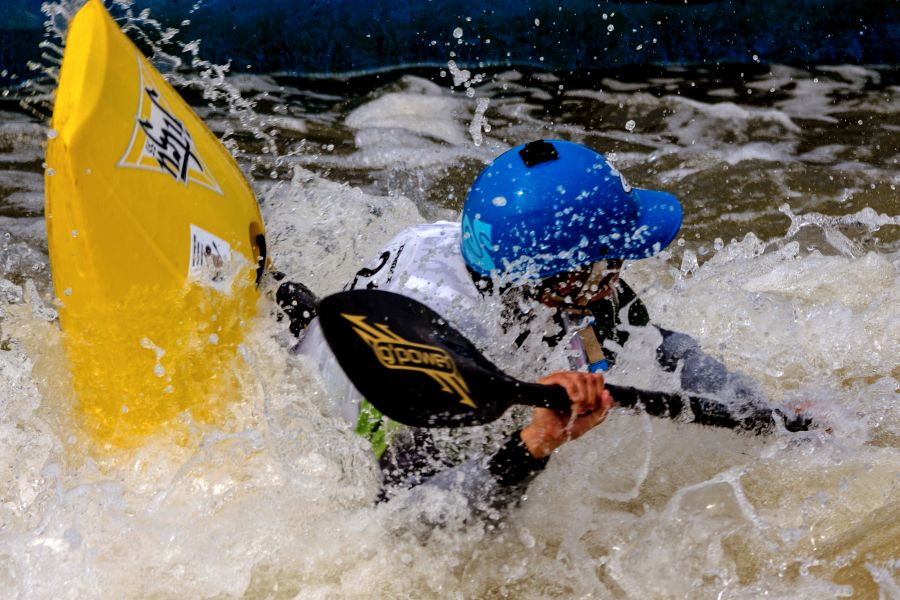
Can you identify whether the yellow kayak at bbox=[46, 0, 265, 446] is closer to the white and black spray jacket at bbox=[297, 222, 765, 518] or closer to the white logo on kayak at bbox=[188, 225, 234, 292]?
the white logo on kayak at bbox=[188, 225, 234, 292]

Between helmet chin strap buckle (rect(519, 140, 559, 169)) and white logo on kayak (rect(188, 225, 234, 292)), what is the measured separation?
3.06ft

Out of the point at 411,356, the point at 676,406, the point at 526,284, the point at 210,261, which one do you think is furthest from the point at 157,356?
the point at 676,406

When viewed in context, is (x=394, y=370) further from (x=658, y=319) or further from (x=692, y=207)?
(x=692, y=207)

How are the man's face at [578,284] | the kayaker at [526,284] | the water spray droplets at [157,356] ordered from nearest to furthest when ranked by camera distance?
the kayaker at [526,284] < the man's face at [578,284] < the water spray droplets at [157,356]

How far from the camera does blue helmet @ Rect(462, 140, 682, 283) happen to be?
2.27 m

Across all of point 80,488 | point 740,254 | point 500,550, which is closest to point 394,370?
point 500,550

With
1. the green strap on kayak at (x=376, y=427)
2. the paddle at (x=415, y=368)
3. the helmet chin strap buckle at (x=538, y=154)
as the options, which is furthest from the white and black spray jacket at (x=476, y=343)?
the helmet chin strap buckle at (x=538, y=154)

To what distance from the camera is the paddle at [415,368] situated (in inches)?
83.4

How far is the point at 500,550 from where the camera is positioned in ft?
7.89

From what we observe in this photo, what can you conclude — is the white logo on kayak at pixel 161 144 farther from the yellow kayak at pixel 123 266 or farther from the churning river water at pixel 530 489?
the churning river water at pixel 530 489

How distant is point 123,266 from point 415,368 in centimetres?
86

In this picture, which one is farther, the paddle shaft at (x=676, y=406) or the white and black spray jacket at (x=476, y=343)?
the white and black spray jacket at (x=476, y=343)

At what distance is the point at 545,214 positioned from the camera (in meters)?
2.26

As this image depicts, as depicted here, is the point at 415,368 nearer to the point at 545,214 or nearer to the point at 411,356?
the point at 411,356
